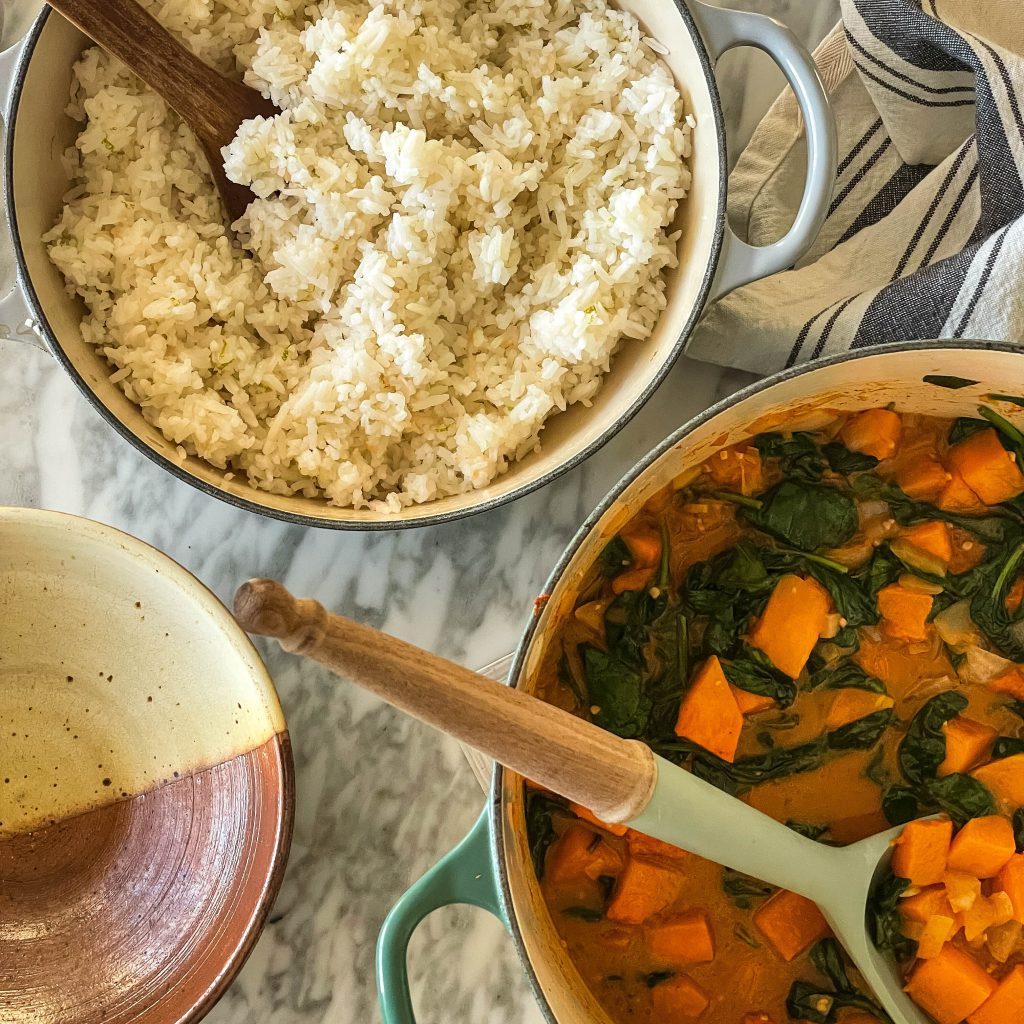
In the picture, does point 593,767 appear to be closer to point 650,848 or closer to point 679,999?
point 650,848

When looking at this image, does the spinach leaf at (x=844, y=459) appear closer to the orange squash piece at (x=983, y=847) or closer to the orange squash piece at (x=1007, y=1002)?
the orange squash piece at (x=983, y=847)

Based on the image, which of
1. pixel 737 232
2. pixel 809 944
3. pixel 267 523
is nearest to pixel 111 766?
pixel 267 523

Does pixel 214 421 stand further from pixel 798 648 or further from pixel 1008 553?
pixel 1008 553

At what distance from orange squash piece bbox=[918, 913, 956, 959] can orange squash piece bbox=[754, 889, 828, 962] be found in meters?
0.12

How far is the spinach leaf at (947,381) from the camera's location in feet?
4.19

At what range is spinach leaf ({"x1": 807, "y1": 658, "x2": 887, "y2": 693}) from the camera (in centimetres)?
142

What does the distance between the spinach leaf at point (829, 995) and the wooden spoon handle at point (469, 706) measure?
542mm

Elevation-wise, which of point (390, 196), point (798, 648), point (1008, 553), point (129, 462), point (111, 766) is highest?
point (390, 196)

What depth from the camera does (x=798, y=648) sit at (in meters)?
1.41

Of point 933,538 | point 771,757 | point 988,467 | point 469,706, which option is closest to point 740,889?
point 771,757

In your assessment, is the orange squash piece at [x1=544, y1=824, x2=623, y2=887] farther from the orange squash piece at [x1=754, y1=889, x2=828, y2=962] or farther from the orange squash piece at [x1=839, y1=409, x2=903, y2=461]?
the orange squash piece at [x1=839, y1=409, x2=903, y2=461]

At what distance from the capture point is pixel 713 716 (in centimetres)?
139

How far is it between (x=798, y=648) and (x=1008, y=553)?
31cm

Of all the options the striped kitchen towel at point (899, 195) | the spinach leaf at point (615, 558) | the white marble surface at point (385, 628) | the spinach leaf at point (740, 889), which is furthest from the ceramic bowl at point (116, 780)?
the striped kitchen towel at point (899, 195)
